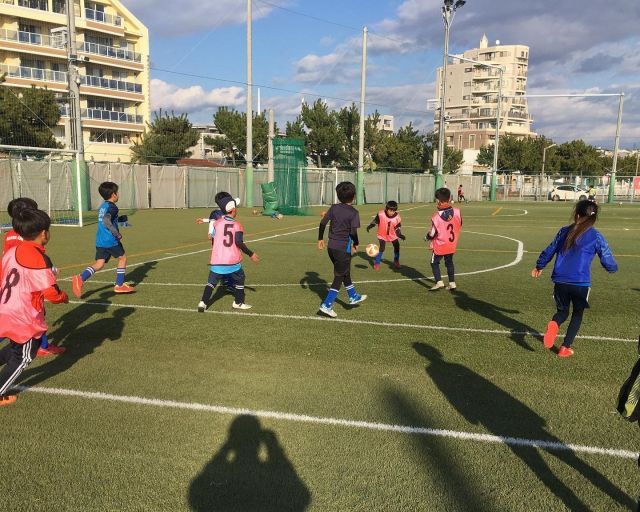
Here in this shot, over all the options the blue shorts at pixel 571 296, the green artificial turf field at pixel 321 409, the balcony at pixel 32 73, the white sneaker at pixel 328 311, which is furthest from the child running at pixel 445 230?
the balcony at pixel 32 73

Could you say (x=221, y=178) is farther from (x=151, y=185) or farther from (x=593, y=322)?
(x=593, y=322)

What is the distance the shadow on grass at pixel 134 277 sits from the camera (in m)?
8.70

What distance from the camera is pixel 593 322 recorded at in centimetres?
700

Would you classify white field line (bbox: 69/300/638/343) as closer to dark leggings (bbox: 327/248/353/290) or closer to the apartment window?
dark leggings (bbox: 327/248/353/290)

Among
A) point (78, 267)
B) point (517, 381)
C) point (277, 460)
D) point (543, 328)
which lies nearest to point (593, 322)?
point (543, 328)

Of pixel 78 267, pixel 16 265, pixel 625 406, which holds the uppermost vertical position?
pixel 16 265

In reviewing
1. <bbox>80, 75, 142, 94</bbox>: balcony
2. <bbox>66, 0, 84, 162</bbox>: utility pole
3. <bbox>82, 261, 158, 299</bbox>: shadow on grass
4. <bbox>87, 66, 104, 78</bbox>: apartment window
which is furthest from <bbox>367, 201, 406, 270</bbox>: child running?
<bbox>87, 66, 104, 78</bbox>: apartment window

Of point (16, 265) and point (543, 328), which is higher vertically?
point (16, 265)

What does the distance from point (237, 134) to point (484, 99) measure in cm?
8033

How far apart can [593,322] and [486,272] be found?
160 inches

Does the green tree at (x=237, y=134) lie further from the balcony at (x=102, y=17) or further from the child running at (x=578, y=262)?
the child running at (x=578, y=262)

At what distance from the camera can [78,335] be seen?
6422mm

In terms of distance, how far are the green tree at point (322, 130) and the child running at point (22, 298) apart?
2233 inches

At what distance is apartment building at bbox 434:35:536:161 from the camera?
112750 mm
